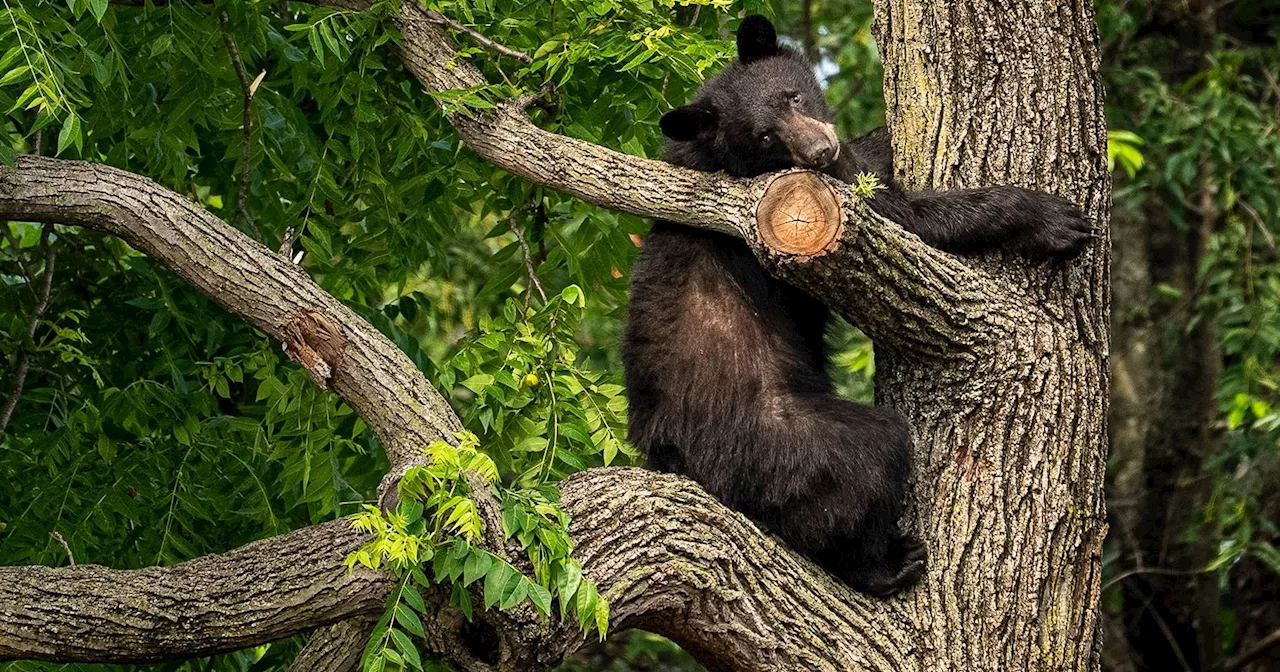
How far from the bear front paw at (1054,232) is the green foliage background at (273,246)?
47.4 inches

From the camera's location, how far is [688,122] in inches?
192

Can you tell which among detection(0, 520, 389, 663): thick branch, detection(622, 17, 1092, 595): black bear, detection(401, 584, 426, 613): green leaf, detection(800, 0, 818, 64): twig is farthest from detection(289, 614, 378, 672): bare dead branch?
detection(800, 0, 818, 64): twig

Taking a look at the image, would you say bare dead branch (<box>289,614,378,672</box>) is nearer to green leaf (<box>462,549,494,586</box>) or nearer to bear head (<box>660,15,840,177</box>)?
green leaf (<box>462,549,494,586</box>)

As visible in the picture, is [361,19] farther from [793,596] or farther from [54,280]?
[793,596]

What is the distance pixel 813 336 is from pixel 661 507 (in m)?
1.32

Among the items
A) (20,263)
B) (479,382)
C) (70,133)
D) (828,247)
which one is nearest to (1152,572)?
(479,382)

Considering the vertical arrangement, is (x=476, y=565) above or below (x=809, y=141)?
below

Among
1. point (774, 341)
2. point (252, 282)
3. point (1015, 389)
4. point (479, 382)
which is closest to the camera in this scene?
point (252, 282)

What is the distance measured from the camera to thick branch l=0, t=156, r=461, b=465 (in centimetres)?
393

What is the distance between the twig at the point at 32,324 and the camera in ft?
16.5

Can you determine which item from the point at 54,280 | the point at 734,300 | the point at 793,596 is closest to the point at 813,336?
the point at 734,300

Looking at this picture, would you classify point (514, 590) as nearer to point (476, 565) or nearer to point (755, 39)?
point (476, 565)

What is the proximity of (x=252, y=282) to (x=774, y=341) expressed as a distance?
1.72m

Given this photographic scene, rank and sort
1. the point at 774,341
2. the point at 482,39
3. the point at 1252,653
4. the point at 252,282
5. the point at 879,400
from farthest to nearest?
the point at 1252,653 < the point at 482,39 < the point at 774,341 < the point at 879,400 < the point at 252,282
